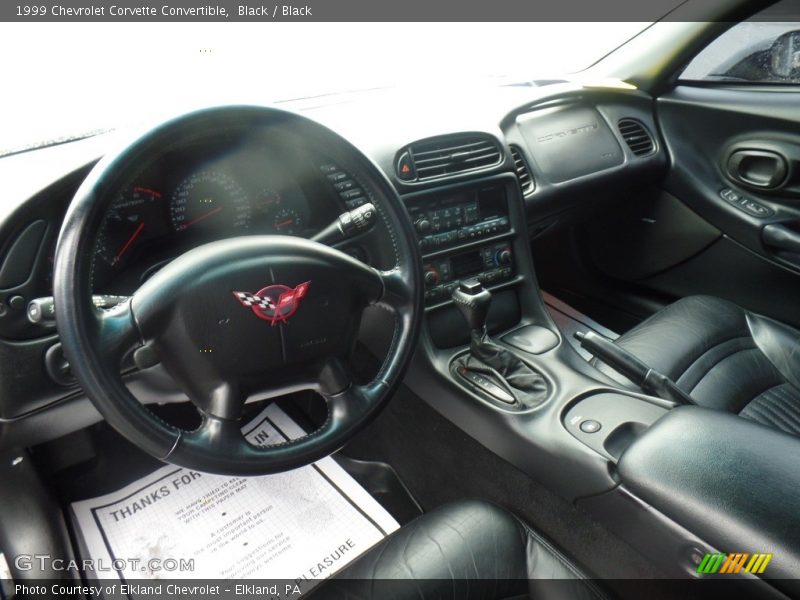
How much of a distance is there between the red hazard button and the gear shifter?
259mm

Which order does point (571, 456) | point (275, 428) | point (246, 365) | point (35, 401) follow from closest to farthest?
point (246, 365), point (35, 401), point (571, 456), point (275, 428)

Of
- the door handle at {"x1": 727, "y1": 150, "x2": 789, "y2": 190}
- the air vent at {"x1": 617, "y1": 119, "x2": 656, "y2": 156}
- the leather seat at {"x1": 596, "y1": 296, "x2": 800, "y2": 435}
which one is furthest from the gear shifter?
the door handle at {"x1": 727, "y1": 150, "x2": 789, "y2": 190}

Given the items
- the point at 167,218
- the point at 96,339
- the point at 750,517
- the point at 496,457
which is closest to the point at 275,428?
the point at 496,457

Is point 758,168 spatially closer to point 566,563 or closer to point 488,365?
point 488,365

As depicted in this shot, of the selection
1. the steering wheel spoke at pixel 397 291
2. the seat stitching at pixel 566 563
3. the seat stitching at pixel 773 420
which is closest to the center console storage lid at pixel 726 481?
the seat stitching at pixel 566 563

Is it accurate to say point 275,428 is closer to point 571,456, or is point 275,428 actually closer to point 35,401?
point 35,401

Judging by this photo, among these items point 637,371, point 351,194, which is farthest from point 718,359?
point 351,194

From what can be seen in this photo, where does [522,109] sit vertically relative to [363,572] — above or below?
above

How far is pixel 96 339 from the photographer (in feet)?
2.49

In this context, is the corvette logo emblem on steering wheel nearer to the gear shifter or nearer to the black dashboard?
the black dashboard

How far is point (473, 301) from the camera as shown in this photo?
49.1 inches

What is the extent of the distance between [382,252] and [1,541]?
0.90 m

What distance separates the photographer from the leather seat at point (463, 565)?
0.92 meters

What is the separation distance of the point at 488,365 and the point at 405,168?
0.46 m
